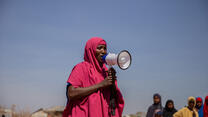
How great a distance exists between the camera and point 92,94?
379 cm

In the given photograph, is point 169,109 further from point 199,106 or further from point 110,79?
point 110,79

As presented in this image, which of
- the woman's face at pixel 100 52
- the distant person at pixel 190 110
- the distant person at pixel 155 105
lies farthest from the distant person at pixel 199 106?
the woman's face at pixel 100 52

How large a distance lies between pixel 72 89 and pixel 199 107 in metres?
8.46

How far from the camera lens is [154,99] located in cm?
1138

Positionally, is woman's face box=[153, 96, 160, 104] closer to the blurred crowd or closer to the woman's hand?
the blurred crowd

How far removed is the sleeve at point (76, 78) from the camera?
3851 millimetres

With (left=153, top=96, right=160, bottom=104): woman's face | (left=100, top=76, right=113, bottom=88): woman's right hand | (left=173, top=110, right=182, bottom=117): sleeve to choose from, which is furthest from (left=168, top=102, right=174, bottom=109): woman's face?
(left=100, top=76, right=113, bottom=88): woman's right hand

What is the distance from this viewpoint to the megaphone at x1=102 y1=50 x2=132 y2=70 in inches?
146

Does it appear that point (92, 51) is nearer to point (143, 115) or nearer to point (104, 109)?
point (104, 109)

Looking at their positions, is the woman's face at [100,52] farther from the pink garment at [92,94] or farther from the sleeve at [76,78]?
the sleeve at [76,78]

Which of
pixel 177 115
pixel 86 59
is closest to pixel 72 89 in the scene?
pixel 86 59

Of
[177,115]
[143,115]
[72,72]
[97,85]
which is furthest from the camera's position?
[143,115]

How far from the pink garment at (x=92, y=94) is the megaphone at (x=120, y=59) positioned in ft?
0.74

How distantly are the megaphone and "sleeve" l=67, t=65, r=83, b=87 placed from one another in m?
0.34
